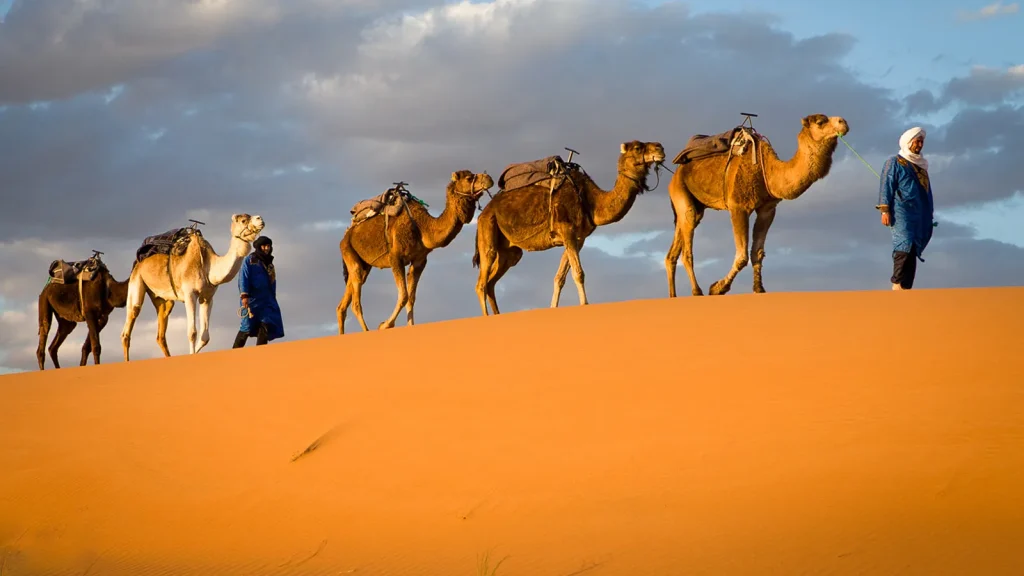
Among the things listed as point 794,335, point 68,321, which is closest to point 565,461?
point 794,335

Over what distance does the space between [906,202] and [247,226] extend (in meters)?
9.18

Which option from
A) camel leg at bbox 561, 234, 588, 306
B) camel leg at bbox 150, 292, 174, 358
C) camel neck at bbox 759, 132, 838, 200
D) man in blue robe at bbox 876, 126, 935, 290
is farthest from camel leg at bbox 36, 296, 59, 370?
man in blue robe at bbox 876, 126, 935, 290

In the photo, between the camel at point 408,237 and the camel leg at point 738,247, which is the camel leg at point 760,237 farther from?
the camel at point 408,237

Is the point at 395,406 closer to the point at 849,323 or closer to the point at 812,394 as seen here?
the point at 812,394

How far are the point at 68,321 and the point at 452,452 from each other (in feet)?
51.0

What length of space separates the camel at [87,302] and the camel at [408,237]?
4373 mm

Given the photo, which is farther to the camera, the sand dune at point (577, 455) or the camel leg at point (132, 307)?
the camel leg at point (132, 307)

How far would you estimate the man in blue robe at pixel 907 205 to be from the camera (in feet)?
39.7

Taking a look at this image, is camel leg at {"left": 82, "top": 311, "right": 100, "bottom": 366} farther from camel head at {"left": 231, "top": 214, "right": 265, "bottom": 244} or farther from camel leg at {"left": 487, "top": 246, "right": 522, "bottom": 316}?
camel leg at {"left": 487, "top": 246, "right": 522, "bottom": 316}

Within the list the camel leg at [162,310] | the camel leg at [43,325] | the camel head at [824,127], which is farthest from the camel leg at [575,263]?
the camel leg at [43,325]

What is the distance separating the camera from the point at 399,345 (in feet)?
36.8

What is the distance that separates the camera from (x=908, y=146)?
40.2 feet

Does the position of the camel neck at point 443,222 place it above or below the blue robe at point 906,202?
above

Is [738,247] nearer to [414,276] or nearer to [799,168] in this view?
[799,168]
